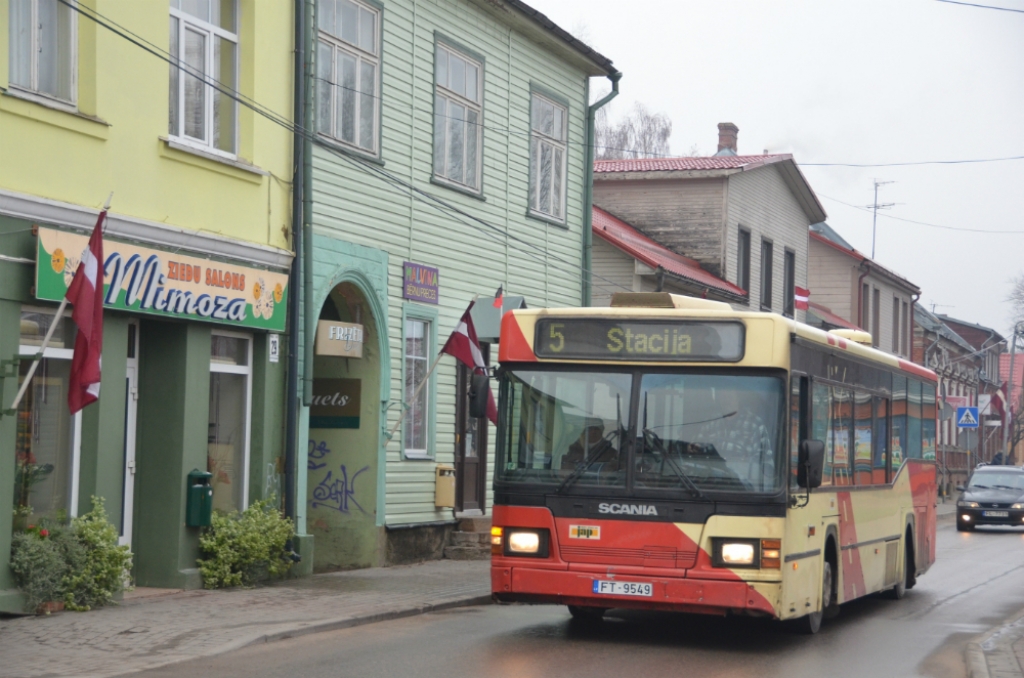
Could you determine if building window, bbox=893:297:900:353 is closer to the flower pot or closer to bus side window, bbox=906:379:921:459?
bus side window, bbox=906:379:921:459

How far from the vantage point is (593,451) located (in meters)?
11.7

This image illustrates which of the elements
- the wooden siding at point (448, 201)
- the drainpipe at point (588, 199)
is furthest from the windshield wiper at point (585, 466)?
the drainpipe at point (588, 199)

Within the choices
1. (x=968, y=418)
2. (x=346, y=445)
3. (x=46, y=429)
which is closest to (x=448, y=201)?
(x=346, y=445)

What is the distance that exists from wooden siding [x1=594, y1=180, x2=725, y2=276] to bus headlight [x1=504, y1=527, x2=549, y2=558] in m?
22.1

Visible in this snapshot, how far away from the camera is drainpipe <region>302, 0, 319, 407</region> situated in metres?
16.2

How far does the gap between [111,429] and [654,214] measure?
22015 millimetres

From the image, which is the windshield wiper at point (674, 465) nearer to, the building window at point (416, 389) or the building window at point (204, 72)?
the building window at point (204, 72)

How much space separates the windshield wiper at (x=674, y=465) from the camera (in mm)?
11367

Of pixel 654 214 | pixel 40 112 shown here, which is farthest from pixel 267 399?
pixel 654 214

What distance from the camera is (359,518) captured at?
59.2ft

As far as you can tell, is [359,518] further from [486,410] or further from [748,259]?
[748,259]

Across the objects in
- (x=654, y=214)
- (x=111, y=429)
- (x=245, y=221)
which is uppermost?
(x=654, y=214)

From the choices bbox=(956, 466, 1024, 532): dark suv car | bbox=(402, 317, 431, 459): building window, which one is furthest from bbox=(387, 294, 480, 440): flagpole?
bbox=(956, 466, 1024, 532): dark suv car

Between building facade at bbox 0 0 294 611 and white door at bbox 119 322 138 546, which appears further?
white door at bbox 119 322 138 546
